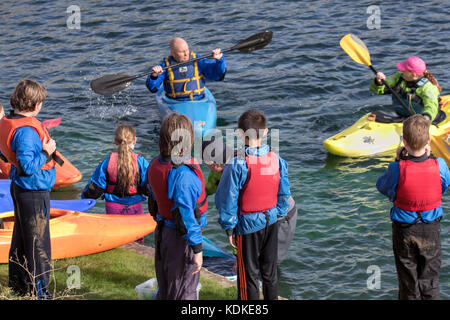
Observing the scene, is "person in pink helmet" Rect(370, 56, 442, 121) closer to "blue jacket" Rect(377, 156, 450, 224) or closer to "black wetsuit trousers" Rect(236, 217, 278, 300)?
"blue jacket" Rect(377, 156, 450, 224)

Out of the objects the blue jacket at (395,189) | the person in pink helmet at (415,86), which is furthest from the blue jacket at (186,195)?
the person in pink helmet at (415,86)


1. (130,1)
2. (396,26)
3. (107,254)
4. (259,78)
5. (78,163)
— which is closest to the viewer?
(107,254)

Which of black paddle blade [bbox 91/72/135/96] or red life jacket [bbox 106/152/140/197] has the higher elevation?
black paddle blade [bbox 91/72/135/96]

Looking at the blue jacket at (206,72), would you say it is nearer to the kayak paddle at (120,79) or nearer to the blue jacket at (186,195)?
the kayak paddle at (120,79)

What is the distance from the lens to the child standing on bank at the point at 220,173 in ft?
15.3

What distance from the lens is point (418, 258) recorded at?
13.9 feet

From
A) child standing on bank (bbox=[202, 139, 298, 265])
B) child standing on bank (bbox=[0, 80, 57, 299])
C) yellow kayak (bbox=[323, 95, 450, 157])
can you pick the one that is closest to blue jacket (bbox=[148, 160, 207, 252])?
child standing on bank (bbox=[202, 139, 298, 265])

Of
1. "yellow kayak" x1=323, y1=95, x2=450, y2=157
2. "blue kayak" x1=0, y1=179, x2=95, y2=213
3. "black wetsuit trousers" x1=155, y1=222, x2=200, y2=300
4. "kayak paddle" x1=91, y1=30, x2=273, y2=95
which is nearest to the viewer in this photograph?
"black wetsuit trousers" x1=155, y1=222, x2=200, y2=300

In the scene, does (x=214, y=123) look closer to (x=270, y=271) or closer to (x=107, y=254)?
(x=107, y=254)

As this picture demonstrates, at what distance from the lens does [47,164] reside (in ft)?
13.8

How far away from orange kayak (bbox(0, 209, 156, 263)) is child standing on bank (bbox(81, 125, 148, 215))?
0.27 meters

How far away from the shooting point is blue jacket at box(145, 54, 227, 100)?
27.1 feet
